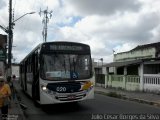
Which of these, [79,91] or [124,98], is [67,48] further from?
[124,98]

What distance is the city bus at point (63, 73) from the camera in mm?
15359

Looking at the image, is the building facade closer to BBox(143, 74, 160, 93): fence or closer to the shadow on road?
BBox(143, 74, 160, 93): fence

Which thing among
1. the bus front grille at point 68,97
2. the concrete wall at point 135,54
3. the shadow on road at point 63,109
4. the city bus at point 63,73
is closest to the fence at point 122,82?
the concrete wall at point 135,54

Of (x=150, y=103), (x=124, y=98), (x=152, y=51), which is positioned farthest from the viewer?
(x=152, y=51)

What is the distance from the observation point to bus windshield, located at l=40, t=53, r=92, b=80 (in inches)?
611

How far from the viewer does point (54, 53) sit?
1593 centimetres

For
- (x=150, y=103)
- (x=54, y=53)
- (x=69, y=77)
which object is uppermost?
(x=54, y=53)

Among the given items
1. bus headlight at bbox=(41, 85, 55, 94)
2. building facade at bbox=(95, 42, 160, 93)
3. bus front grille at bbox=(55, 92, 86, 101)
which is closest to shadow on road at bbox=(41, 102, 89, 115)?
bus front grille at bbox=(55, 92, 86, 101)

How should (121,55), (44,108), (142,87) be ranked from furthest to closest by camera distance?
(121,55), (142,87), (44,108)

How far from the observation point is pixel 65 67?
15.7 metres

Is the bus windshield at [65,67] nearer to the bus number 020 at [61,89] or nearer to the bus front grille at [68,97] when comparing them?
the bus number 020 at [61,89]

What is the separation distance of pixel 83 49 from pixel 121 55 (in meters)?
27.9

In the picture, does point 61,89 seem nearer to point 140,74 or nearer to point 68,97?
point 68,97

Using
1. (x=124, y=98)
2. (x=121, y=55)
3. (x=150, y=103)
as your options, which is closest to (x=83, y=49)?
(x=150, y=103)
